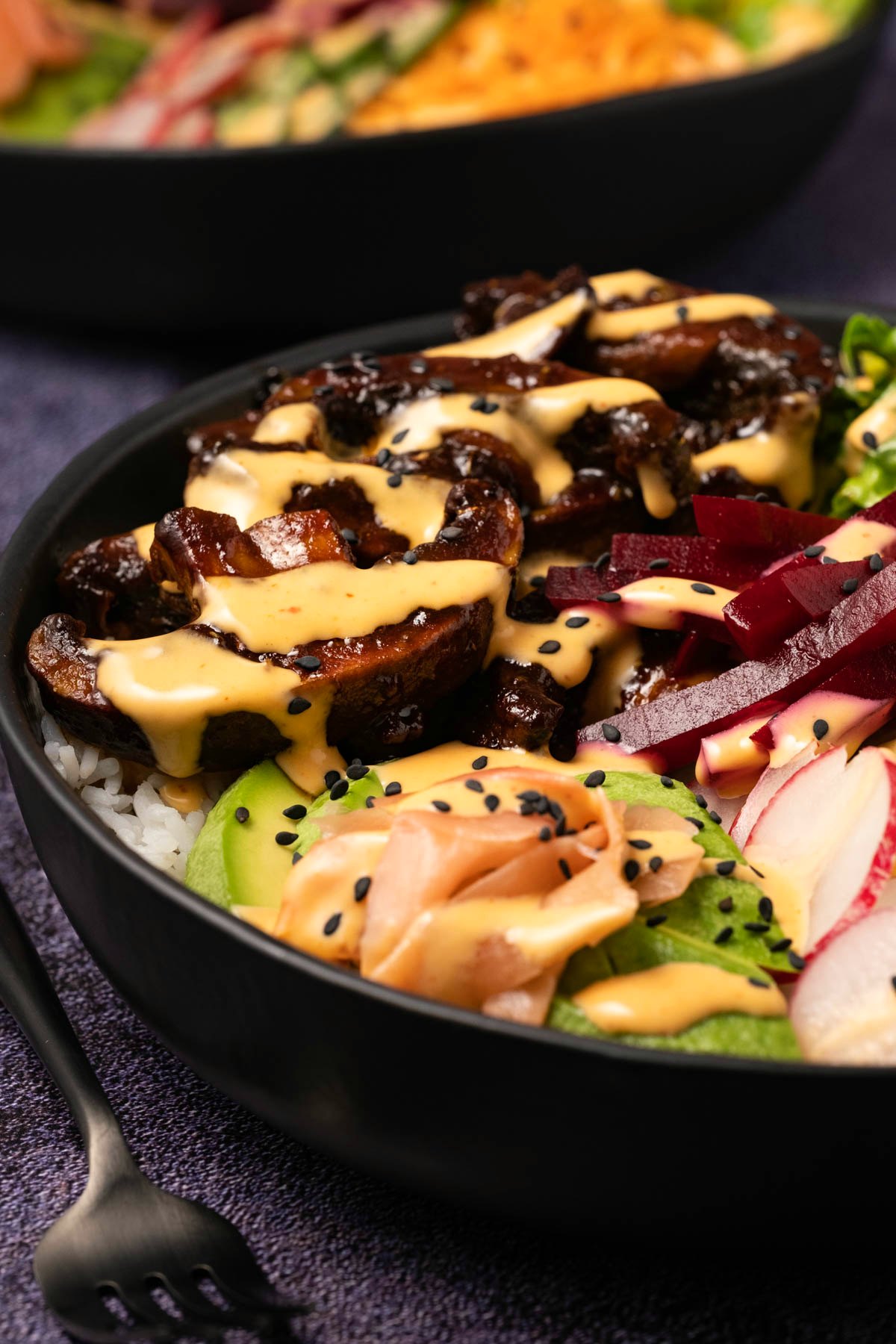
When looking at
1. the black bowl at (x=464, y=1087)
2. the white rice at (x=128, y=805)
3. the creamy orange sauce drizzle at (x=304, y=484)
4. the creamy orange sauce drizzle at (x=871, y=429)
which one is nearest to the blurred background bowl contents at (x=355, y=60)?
the creamy orange sauce drizzle at (x=871, y=429)

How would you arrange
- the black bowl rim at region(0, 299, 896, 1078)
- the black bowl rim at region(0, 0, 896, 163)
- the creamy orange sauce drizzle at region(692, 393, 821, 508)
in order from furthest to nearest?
the black bowl rim at region(0, 0, 896, 163) → the creamy orange sauce drizzle at region(692, 393, 821, 508) → the black bowl rim at region(0, 299, 896, 1078)

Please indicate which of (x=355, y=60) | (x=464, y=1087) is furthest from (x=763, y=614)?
(x=355, y=60)

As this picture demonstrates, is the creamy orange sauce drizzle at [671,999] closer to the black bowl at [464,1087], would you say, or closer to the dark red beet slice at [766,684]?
the black bowl at [464,1087]

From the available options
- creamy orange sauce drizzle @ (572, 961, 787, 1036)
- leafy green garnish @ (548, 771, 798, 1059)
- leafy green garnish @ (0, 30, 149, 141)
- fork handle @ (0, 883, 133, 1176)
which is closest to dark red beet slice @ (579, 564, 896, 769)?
leafy green garnish @ (548, 771, 798, 1059)

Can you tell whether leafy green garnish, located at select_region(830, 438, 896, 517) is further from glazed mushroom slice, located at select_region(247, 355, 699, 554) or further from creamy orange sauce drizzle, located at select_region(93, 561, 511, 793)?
creamy orange sauce drizzle, located at select_region(93, 561, 511, 793)

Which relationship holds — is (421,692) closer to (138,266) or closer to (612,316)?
(612,316)

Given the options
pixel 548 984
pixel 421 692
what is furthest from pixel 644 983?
pixel 421 692
